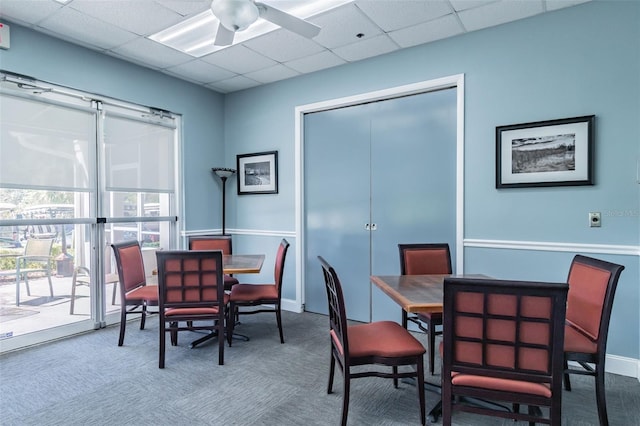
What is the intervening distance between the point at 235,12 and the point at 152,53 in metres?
1.98

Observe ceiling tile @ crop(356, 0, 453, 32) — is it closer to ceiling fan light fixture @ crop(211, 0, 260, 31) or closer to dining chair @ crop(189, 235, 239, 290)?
ceiling fan light fixture @ crop(211, 0, 260, 31)

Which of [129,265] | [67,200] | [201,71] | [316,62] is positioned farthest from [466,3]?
[67,200]

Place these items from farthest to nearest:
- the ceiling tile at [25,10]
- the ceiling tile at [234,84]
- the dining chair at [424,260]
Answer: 1. the ceiling tile at [234,84]
2. the dining chair at [424,260]
3. the ceiling tile at [25,10]

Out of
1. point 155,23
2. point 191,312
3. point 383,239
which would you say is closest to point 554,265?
point 383,239

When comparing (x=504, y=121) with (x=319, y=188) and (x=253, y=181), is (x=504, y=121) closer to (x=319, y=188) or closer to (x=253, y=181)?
(x=319, y=188)

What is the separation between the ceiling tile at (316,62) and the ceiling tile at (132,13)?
1.32 metres

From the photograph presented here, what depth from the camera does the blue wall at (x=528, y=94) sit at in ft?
9.07

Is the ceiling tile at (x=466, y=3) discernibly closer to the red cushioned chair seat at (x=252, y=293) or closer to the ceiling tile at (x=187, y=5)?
the ceiling tile at (x=187, y=5)

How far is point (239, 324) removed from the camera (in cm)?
393

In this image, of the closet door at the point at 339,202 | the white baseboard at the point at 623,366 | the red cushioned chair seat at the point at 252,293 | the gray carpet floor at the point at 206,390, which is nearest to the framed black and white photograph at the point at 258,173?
the closet door at the point at 339,202

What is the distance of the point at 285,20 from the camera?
8.20 feet

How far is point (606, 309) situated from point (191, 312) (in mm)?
2727

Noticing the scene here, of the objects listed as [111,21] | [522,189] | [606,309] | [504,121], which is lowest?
[606,309]

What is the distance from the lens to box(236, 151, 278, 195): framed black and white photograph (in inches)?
183
